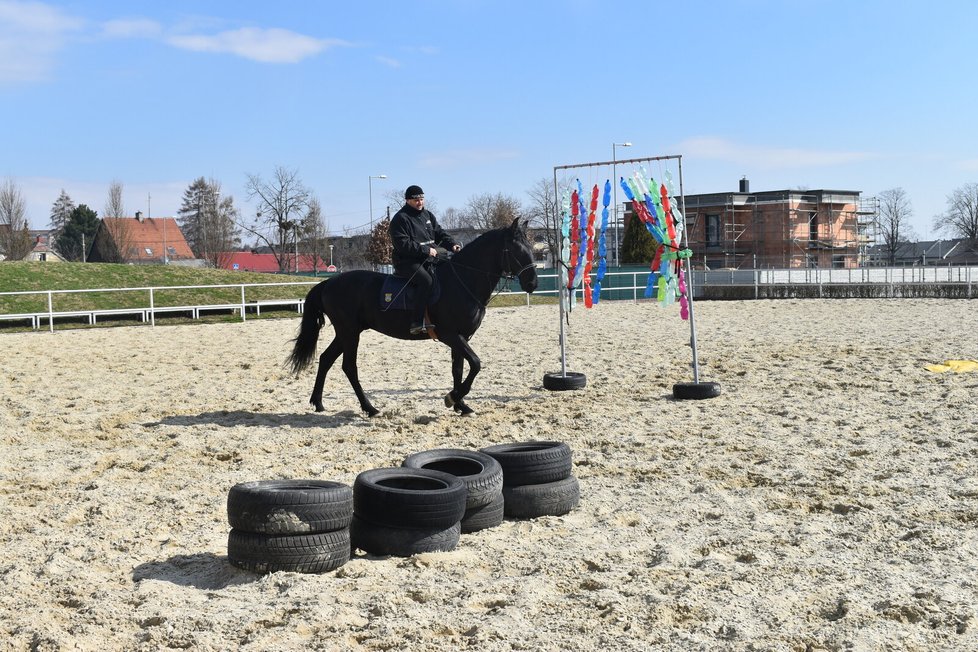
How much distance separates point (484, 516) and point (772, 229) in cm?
6082

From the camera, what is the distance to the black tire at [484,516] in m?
5.39

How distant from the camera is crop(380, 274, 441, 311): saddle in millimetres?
9484

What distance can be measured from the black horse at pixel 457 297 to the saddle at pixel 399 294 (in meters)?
0.05

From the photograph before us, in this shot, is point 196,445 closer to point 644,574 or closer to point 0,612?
point 0,612

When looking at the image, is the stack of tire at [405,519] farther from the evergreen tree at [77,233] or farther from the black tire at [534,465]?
the evergreen tree at [77,233]

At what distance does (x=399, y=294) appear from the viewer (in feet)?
31.2

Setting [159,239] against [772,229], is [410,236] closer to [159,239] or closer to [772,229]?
[772,229]

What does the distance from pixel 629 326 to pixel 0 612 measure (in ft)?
58.6

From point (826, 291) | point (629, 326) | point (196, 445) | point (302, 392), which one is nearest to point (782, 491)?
point (196, 445)

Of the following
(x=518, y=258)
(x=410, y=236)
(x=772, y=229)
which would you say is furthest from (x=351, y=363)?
(x=772, y=229)

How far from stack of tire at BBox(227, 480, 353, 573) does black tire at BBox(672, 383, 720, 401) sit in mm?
6206

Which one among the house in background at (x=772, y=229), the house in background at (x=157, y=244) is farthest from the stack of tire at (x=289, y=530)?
the house in background at (x=157, y=244)

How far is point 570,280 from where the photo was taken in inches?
441

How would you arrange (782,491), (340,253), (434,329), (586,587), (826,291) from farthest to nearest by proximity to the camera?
(340,253) → (826,291) → (434,329) → (782,491) → (586,587)
